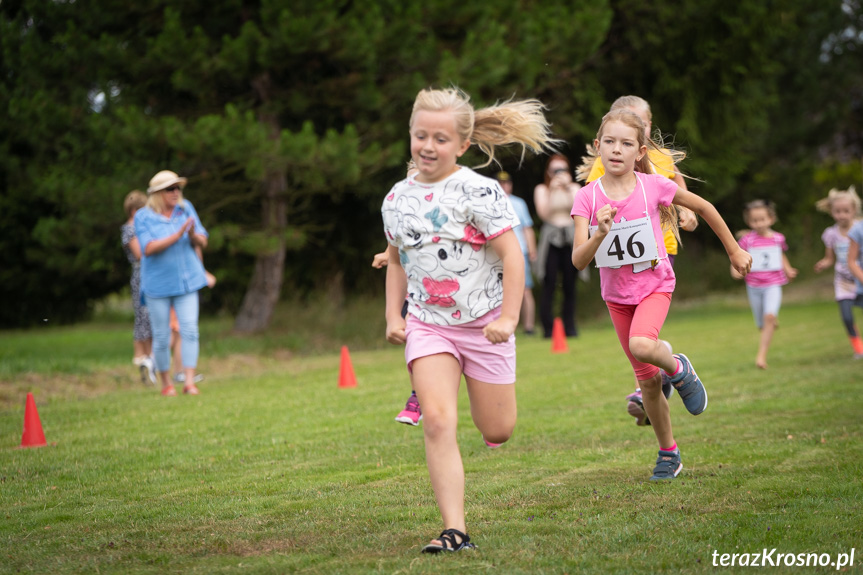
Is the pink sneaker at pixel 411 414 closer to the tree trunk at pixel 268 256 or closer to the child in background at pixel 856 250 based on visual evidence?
the child in background at pixel 856 250

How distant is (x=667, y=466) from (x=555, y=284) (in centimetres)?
977

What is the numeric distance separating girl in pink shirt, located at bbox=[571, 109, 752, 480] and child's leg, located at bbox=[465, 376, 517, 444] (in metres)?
0.96

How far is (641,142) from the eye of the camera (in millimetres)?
5336

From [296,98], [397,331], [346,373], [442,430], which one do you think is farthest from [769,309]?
[296,98]

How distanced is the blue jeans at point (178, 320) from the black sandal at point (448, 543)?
6295 mm

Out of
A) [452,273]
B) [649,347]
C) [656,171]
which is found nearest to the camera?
[452,273]

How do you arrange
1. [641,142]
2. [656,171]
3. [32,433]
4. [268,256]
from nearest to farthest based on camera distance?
[641,142] → [656,171] → [32,433] → [268,256]

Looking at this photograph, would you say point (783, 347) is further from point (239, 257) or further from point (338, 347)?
point (239, 257)

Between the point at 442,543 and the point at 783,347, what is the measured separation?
9.72 m

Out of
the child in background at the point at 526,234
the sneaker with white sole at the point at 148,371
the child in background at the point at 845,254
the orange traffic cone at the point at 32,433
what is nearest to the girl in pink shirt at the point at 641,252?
the orange traffic cone at the point at 32,433

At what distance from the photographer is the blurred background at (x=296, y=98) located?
46.2 ft

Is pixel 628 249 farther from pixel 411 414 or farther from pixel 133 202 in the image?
pixel 133 202

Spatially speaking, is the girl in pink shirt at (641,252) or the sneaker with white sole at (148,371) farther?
the sneaker with white sole at (148,371)

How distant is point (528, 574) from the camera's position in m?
3.67
